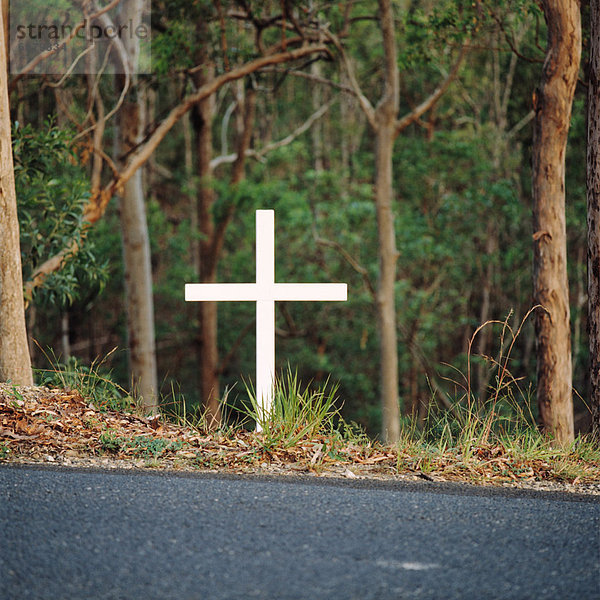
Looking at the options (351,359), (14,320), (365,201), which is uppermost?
(365,201)

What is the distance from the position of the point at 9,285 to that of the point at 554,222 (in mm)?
5460

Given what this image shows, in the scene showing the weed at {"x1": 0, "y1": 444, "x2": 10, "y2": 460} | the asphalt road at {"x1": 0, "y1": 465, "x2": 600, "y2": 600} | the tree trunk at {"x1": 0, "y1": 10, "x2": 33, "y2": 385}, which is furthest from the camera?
the tree trunk at {"x1": 0, "y1": 10, "x2": 33, "y2": 385}

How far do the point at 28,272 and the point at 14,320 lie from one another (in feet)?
11.2

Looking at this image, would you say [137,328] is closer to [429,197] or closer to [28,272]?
[28,272]

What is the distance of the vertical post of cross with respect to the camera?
684 centimetres

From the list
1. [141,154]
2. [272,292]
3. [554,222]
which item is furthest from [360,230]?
[272,292]

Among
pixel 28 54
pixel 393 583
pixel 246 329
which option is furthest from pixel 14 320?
pixel 246 329

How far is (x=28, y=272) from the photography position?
11070mm

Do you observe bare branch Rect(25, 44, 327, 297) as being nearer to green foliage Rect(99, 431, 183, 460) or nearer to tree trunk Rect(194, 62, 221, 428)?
green foliage Rect(99, 431, 183, 460)

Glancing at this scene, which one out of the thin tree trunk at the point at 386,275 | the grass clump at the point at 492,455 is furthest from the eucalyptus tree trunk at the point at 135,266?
the grass clump at the point at 492,455

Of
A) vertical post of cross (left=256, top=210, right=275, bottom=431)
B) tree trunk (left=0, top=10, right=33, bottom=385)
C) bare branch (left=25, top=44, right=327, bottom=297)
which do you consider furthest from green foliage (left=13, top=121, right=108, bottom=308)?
vertical post of cross (left=256, top=210, right=275, bottom=431)

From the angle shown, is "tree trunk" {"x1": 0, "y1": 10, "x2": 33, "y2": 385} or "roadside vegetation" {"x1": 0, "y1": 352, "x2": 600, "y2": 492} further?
"tree trunk" {"x1": 0, "y1": 10, "x2": 33, "y2": 385}

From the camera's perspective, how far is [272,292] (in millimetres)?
7180

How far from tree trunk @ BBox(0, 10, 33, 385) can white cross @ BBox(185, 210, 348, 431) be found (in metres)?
1.78
